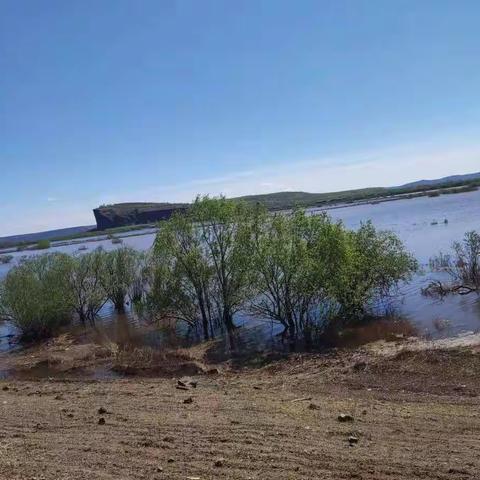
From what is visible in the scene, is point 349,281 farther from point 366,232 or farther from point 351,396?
point 351,396

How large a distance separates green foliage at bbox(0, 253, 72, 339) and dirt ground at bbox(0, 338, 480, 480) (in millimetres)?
15905

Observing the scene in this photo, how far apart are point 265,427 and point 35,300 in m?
24.8

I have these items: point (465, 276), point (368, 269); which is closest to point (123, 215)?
point (465, 276)

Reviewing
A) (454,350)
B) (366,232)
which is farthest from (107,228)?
(454,350)

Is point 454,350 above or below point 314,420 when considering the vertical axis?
below

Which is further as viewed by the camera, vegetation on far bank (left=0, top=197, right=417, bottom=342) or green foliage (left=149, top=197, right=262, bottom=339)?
green foliage (left=149, top=197, right=262, bottom=339)

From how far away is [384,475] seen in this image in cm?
717

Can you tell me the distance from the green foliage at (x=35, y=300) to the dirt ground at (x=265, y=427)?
15905mm

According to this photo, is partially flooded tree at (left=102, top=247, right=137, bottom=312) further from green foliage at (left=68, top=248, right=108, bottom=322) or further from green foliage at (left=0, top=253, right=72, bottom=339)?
green foliage at (left=0, top=253, right=72, bottom=339)

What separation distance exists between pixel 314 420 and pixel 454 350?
324 inches

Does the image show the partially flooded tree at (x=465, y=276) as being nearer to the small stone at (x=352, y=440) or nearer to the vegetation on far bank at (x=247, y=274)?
the vegetation on far bank at (x=247, y=274)

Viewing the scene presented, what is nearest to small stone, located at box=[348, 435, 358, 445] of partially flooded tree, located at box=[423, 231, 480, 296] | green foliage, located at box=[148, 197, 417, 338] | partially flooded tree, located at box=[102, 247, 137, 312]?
green foliage, located at box=[148, 197, 417, 338]

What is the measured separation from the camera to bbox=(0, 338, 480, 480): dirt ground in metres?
7.64

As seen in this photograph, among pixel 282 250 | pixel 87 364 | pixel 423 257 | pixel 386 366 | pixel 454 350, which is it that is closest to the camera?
pixel 386 366
